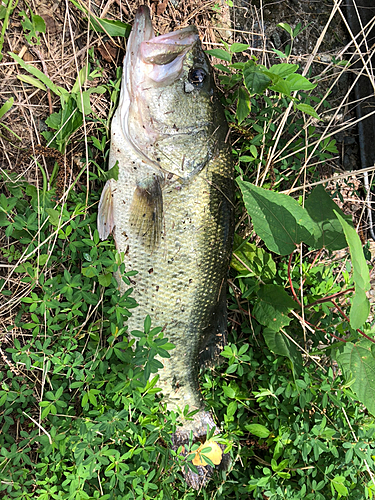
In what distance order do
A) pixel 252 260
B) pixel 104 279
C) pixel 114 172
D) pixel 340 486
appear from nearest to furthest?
pixel 340 486, pixel 104 279, pixel 114 172, pixel 252 260

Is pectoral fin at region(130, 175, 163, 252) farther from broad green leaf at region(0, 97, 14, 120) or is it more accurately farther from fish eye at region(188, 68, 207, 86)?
broad green leaf at region(0, 97, 14, 120)

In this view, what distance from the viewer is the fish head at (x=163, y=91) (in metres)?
2.17

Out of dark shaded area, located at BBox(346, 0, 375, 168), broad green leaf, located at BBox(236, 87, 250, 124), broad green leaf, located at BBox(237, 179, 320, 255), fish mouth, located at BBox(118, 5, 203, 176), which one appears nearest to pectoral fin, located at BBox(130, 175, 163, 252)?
fish mouth, located at BBox(118, 5, 203, 176)

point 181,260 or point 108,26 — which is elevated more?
point 108,26

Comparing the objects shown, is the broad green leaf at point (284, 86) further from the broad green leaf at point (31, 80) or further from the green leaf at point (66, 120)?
the broad green leaf at point (31, 80)

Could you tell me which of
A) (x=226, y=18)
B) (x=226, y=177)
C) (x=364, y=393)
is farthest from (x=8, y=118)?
(x=364, y=393)

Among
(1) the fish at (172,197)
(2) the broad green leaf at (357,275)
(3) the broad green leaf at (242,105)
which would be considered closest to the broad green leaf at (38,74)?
(1) the fish at (172,197)

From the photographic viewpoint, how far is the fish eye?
2216 millimetres

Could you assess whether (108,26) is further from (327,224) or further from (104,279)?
(327,224)

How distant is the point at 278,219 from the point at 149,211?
785 millimetres

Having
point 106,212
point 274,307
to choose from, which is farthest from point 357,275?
point 106,212

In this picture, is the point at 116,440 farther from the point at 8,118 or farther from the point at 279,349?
the point at 8,118

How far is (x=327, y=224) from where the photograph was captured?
2051 mm

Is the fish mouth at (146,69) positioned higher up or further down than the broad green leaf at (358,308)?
higher up
